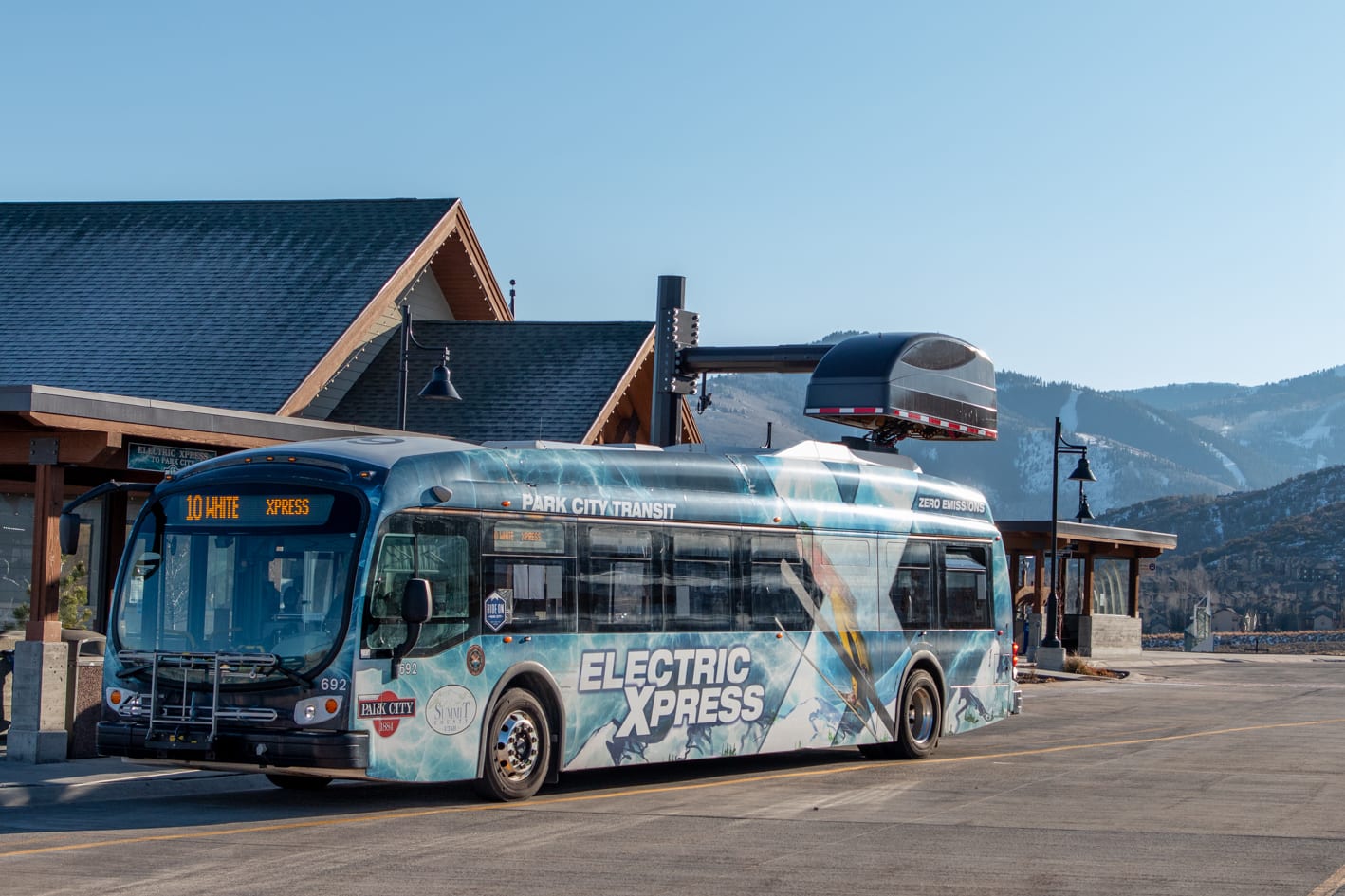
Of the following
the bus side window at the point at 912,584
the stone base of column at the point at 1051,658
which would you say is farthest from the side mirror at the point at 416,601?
the stone base of column at the point at 1051,658

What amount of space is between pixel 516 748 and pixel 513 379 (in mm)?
14428

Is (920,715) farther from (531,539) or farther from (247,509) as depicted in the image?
(247,509)

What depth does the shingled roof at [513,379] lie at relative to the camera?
26.9 meters

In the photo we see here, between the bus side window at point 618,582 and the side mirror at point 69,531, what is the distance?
14.0ft

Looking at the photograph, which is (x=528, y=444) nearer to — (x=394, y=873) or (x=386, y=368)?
(x=394, y=873)

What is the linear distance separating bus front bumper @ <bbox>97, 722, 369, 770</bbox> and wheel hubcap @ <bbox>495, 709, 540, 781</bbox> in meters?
1.51

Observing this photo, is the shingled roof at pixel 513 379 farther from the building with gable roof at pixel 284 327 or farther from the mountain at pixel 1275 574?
the mountain at pixel 1275 574

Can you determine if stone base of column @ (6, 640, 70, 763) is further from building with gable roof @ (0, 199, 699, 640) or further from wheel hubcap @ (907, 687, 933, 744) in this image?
wheel hubcap @ (907, 687, 933, 744)

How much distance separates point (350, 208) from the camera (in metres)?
31.2

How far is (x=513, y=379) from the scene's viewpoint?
92.6ft

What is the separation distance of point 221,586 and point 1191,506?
641 feet

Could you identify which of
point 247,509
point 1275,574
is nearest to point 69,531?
point 247,509

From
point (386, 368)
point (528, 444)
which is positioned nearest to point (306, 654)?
point (528, 444)

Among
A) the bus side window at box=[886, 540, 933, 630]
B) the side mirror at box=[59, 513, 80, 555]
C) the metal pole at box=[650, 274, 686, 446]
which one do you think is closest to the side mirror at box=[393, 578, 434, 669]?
the side mirror at box=[59, 513, 80, 555]
